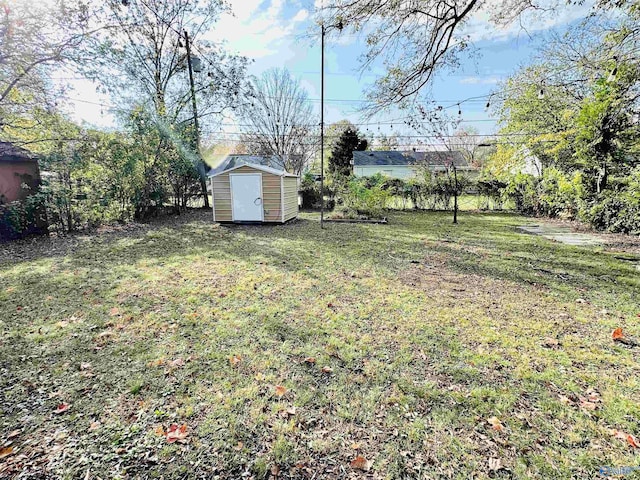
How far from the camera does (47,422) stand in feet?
5.94

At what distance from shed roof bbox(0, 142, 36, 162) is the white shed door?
4575mm

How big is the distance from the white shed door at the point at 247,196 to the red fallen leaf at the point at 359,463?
8.15 meters

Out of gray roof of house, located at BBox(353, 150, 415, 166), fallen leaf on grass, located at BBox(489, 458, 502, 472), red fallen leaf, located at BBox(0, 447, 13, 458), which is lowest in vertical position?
fallen leaf on grass, located at BBox(489, 458, 502, 472)

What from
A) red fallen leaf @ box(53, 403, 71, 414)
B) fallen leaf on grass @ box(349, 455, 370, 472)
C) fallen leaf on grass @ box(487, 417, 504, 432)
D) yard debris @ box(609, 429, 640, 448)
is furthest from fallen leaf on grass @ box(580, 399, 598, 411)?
red fallen leaf @ box(53, 403, 71, 414)

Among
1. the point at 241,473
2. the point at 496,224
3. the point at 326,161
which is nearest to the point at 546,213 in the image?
the point at 496,224

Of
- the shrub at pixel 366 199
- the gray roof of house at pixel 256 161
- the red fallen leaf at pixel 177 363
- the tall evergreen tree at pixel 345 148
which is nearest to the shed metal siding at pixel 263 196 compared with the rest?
the shrub at pixel 366 199

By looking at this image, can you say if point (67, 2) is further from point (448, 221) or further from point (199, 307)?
point (448, 221)

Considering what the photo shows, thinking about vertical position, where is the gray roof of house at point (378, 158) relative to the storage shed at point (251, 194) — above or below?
above

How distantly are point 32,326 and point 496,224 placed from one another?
1076cm

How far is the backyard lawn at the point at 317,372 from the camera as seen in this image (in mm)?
1586

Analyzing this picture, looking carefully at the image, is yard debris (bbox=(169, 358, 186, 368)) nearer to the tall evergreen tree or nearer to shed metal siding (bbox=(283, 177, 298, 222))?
shed metal siding (bbox=(283, 177, 298, 222))

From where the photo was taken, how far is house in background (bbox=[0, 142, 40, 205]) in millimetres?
6809

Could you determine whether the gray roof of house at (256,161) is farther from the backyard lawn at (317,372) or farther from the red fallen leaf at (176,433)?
the red fallen leaf at (176,433)

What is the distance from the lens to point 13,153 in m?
6.90
